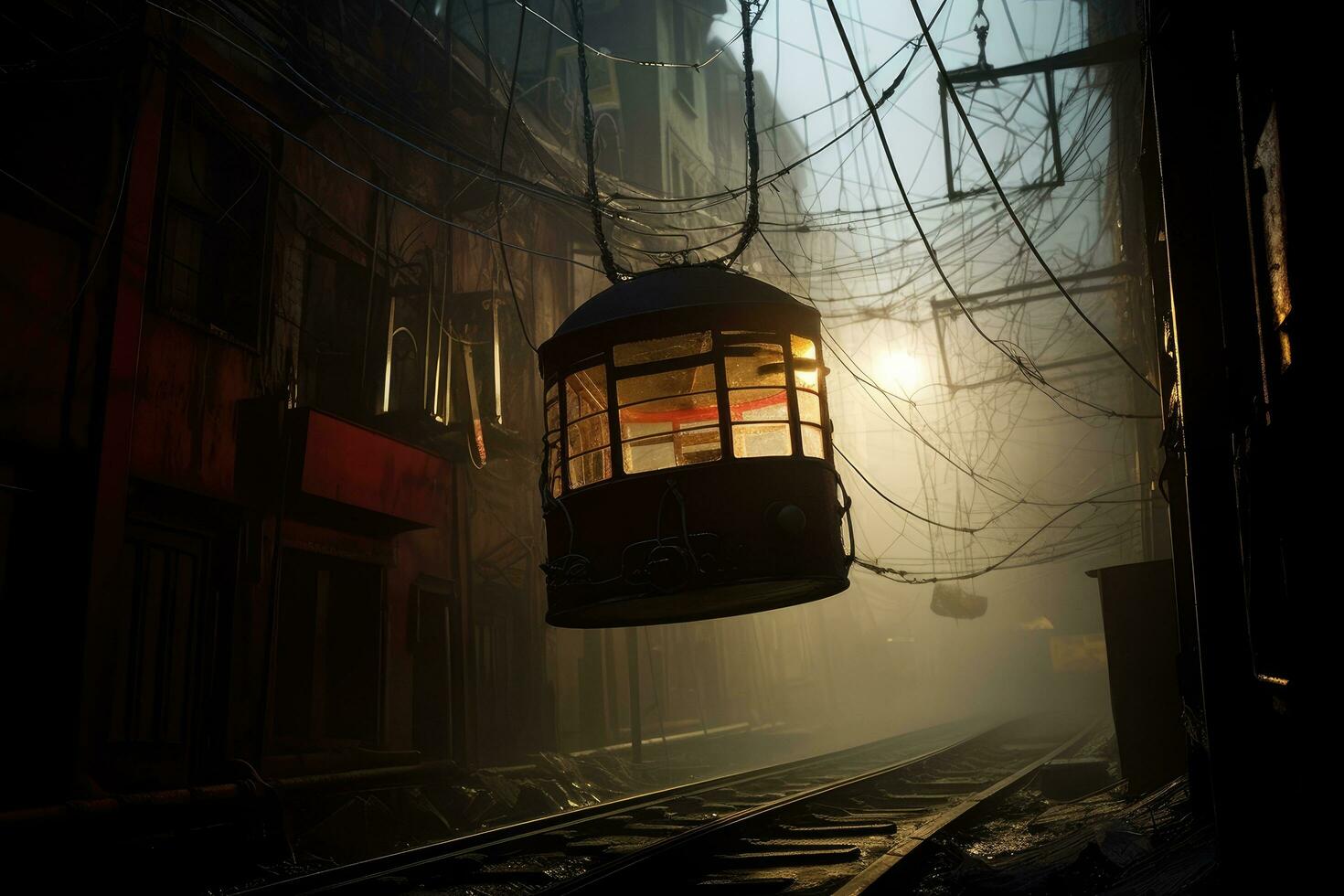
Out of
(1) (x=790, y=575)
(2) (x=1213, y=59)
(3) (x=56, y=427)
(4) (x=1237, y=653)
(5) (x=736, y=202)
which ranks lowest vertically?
(4) (x=1237, y=653)

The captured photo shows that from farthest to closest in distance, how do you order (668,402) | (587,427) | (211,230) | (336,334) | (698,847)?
(336,334)
(211,230)
(698,847)
(587,427)
(668,402)

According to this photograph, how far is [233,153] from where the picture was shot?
39.5 ft

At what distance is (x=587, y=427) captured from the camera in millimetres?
7711

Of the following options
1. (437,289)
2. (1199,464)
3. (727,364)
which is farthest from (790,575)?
(437,289)

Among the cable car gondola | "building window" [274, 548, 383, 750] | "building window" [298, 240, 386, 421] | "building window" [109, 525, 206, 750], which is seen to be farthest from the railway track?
"building window" [298, 240, 386, 421]

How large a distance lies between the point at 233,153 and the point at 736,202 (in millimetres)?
23763

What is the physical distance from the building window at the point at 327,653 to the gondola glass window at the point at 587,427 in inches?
228

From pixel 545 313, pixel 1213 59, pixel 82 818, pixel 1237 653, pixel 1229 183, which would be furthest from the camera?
pixel 545 313

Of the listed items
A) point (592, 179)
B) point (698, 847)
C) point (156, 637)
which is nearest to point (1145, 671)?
point (698, 847)

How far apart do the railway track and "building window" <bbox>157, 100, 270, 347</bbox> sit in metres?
6.51

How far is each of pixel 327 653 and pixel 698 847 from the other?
21.9ft

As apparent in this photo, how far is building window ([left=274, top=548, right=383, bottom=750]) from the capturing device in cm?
1202

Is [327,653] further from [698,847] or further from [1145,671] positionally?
[1145,671]

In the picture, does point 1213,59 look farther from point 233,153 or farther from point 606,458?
point 233,153
